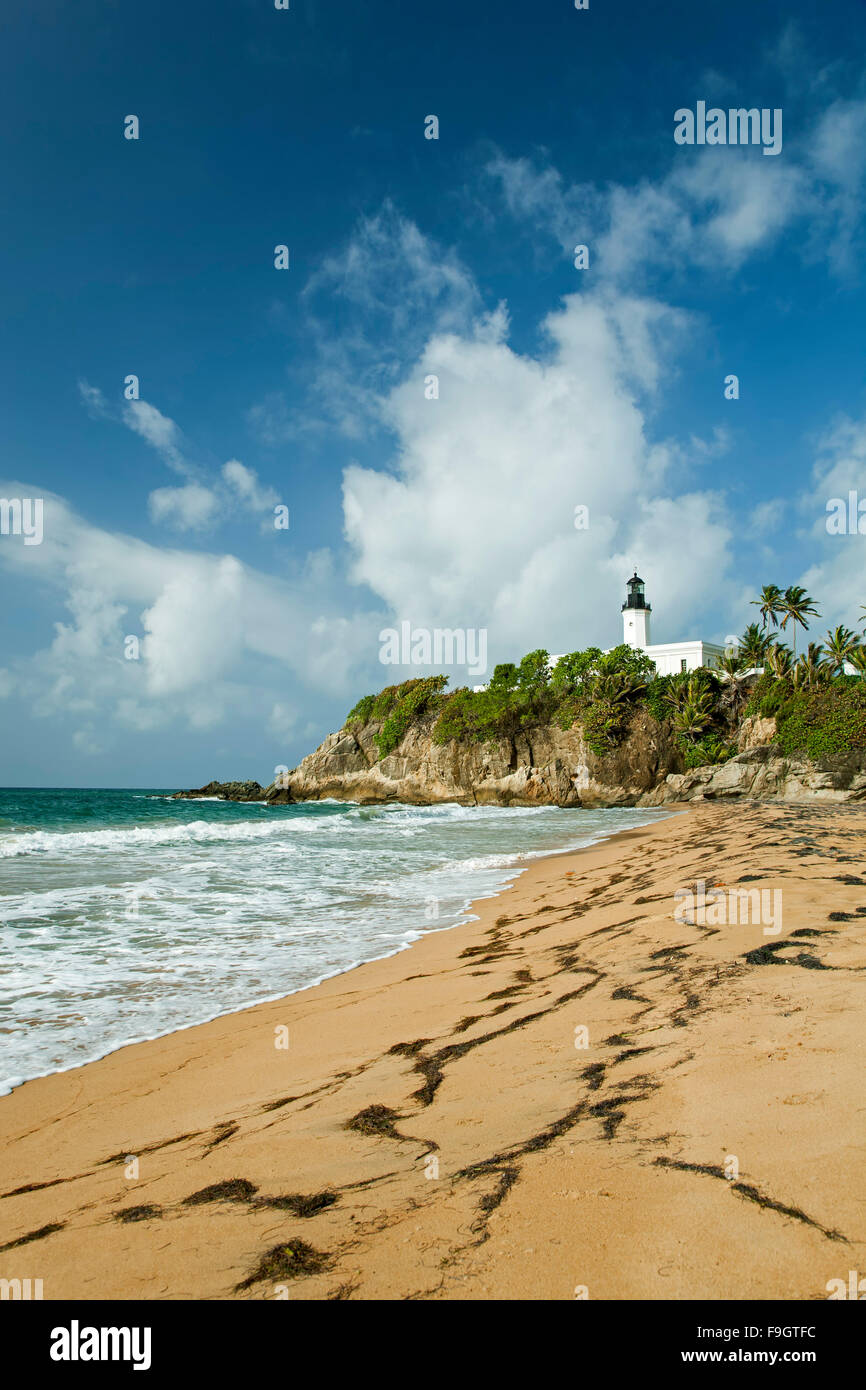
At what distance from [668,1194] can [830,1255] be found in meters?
0.44

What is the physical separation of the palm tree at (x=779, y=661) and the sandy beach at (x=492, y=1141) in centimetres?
4520

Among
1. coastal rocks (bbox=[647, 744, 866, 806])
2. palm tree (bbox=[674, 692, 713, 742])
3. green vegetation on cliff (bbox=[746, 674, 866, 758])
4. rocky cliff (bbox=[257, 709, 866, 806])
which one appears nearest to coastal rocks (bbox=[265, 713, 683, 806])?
rocky cliff (bbox=[257, 709, 866, 806])

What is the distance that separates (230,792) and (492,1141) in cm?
7293

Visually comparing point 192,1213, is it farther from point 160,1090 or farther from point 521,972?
point 521,972

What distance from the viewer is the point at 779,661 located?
4591 cm

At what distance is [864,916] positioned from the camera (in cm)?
486

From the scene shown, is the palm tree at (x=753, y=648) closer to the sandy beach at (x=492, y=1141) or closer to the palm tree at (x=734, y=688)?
the palm tree at (x=734, y=688)

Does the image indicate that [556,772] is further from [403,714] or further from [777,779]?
[403,714]

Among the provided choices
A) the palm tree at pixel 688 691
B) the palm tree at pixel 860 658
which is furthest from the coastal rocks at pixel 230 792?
the palm tree at pixel 860 658

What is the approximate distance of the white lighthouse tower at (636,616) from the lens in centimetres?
6694

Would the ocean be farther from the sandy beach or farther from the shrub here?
the shrub

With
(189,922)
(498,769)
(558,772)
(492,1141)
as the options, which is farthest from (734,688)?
(492,1141)

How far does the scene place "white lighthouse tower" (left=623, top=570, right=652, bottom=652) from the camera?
66.9m
